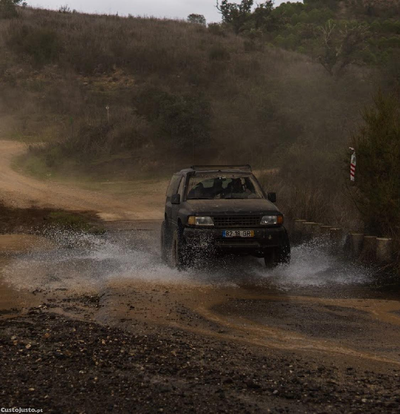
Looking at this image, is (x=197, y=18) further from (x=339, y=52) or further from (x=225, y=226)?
(x=225, y=226)

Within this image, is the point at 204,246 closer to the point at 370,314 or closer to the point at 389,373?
the point at 370,314

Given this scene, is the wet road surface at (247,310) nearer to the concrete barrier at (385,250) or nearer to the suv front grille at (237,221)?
the concrete barrier at (385,250)

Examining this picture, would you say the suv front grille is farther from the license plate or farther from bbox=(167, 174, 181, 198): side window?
bbox=(167, 174, 181, 198): side window

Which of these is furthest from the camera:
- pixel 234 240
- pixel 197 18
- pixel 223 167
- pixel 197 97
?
pixel 197 18

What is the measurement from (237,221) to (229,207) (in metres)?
0.32

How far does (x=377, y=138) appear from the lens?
13.4 metres

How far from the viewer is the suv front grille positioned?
11227 millimetres

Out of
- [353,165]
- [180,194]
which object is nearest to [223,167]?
[180,194]

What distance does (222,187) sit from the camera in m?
12.4

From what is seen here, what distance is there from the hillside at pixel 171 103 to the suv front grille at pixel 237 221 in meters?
4.83

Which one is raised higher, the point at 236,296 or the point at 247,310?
the point at 247,310

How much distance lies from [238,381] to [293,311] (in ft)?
11.1

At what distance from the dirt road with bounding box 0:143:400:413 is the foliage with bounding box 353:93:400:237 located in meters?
1.15

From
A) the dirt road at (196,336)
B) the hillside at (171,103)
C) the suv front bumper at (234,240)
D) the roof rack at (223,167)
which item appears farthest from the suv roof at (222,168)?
the hillside at (171,103)
